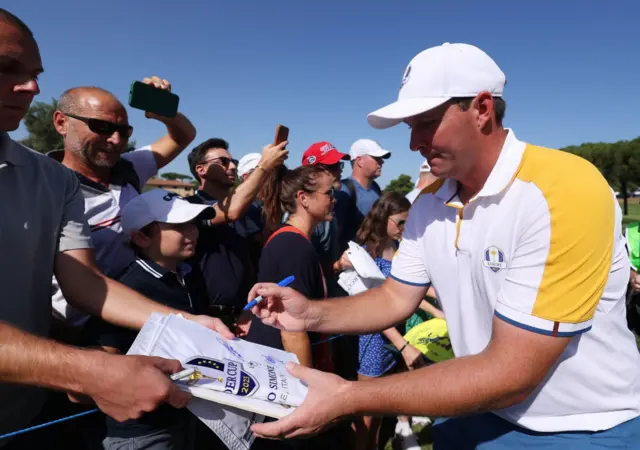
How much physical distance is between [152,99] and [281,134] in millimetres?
1286

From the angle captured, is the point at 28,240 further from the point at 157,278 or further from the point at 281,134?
the point at 281,134

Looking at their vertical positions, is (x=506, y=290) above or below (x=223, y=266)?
above

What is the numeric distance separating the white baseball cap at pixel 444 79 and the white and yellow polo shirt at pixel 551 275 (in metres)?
0.29

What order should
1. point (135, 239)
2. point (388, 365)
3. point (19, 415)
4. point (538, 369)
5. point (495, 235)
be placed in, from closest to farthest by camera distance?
point (538, 369)
point (495, 235)
point (19, 415)
point (135, 239)
point (388, 365)

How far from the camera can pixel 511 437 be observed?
172 cm

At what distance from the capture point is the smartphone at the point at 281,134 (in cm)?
383

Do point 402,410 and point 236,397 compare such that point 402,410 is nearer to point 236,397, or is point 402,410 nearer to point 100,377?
point 236,397

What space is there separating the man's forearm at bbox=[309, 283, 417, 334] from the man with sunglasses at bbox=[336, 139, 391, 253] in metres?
3.10

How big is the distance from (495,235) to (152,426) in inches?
74.4

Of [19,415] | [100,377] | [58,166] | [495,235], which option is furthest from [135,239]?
[495,235]

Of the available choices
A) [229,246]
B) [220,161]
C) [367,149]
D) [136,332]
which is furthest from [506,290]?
[367,149]

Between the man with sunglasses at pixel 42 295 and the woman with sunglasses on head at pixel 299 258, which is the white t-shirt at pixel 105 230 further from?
the woman with sunglasses on head at pixel 299 258

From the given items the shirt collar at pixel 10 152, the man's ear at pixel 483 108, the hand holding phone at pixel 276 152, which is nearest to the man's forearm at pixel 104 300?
the shirt collar at pixel 10 152

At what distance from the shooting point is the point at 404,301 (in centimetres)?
219
